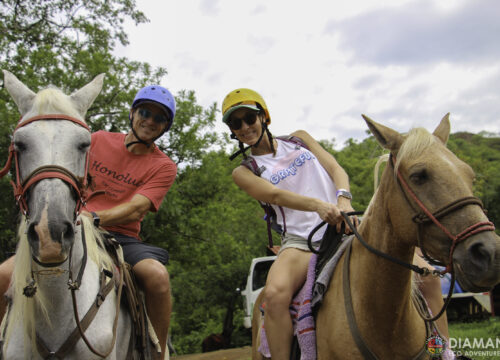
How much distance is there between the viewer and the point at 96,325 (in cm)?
285

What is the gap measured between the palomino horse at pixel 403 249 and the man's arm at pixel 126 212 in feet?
5.88

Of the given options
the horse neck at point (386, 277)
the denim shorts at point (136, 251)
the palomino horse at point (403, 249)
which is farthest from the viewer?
the denim shorts at point (136, 251)

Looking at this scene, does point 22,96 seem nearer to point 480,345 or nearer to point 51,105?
point 51,105

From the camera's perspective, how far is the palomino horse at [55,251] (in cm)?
229

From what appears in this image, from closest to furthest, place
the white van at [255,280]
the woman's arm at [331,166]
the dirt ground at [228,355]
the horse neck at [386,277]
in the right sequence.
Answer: the horse neck at [386,277]
the woman's arm at [331,166]
the dirt ground at [228,355]
the white van at [255,280]

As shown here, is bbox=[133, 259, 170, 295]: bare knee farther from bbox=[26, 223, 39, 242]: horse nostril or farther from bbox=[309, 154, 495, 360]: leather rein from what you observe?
bbox=[309, 154, 495, 360]: leather rein

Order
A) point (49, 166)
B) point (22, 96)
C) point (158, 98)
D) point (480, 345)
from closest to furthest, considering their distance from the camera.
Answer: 1. point (49, 166)
2. point (22, 96)
3. point (158, 98)
4. point (480, 345)

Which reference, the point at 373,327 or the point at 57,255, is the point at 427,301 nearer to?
the point at 373,327

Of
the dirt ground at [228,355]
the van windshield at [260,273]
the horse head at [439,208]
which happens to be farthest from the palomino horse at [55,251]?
the van windshield at [260,273]

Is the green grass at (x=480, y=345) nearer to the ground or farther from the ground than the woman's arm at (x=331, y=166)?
nearer to the ground

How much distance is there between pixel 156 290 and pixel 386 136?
228 cm

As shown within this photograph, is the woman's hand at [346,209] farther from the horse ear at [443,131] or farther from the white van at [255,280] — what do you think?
the white van at [255,280]

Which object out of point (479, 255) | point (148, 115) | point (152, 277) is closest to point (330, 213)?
point (479, 255)

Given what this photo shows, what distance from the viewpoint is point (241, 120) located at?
13.3 ft
